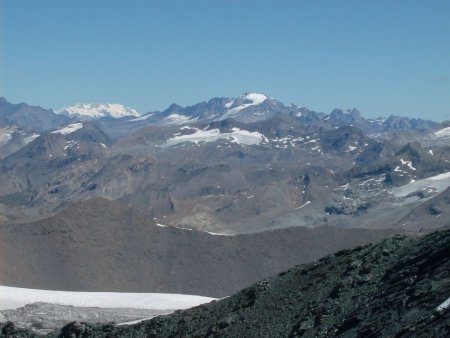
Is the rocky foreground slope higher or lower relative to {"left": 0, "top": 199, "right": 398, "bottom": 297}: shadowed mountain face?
higher

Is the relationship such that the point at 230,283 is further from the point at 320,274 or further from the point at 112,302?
the point at 320,274

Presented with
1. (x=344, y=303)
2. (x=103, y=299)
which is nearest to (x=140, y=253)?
(x=103, y=299)

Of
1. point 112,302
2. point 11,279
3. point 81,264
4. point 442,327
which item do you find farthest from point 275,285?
point 81,264

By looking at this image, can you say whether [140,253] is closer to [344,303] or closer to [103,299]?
[103,299]

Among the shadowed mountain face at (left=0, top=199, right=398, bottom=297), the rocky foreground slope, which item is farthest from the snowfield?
the rocky foreground slope

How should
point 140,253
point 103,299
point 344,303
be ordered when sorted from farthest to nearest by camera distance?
point 140,253 → point 103,299 → point 344,303

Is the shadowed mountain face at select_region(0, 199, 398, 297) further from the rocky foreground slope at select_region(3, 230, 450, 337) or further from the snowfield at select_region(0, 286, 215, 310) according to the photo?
the rocky foreground slope at select_region(3, 230, 450, 337)

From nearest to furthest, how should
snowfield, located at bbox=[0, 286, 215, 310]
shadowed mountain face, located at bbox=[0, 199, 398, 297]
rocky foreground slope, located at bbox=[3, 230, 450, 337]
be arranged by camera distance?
rocky foreground slope, located at bbox=[3, 230, 450, 337]
snowfield, located at bbox=[0, 286, 215, 310]
shadowed mountain face, located at bbox=[0, 199, 398, 297]

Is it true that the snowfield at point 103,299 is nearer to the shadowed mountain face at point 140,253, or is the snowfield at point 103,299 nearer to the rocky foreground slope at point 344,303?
the shadowed mountain face at point 140,253
